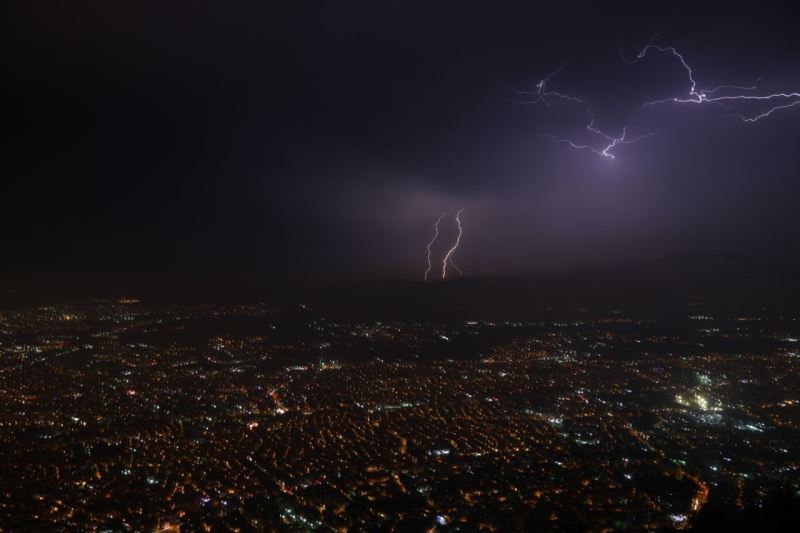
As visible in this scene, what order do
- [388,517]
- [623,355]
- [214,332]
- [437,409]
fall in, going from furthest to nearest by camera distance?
1. [214,332]
2. [623,355]
3. [437,409]
4. [388,517]

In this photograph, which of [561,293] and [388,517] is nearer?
[388,517]

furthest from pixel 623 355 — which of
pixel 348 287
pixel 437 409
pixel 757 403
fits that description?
pixel 348 287

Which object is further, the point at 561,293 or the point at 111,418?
the point at 561,293

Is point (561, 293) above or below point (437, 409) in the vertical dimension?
above

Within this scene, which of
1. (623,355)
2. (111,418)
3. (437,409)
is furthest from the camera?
(623,355)

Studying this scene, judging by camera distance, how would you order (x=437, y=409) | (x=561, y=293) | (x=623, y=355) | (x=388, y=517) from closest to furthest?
1. (x=388, y=517)
2. (x=437, y=409)
3. (x=623, y=355)
4. (x=561, y=293)

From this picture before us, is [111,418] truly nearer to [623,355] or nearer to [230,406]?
[230,406]

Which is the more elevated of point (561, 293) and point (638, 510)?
point (561, 293)

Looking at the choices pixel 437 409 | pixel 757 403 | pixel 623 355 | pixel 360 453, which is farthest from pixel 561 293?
pixel 360 453

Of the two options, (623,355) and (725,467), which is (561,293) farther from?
(725,467)
